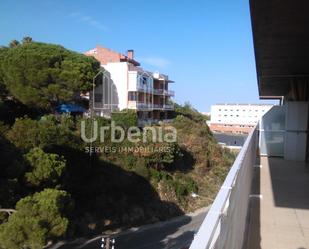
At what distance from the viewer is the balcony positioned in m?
1.63

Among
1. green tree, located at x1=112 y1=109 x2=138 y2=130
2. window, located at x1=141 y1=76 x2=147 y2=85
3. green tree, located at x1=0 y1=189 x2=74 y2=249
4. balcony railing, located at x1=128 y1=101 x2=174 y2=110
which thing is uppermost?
window, located at x1=141 y1=76 x2=147 y2=85

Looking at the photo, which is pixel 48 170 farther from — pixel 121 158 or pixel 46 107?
pixel 46 107

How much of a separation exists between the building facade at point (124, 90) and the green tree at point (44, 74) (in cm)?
264

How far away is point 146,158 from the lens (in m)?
20.3

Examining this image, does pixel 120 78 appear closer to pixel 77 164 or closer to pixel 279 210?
pixel 77 164

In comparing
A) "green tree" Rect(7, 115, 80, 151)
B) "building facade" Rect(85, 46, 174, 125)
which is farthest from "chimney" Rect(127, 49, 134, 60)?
"green tree" Rect(7, 115, 80, 151)

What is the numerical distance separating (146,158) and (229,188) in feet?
61.8

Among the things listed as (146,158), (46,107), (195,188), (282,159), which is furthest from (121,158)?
(282,159)

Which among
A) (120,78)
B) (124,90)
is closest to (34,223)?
(124,90)

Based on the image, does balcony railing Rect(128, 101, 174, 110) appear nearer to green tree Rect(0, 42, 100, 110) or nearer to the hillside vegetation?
the hillside vegetation

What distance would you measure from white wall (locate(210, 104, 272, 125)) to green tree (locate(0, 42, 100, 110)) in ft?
124

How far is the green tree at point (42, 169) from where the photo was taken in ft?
33.5

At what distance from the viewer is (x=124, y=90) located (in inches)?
1123

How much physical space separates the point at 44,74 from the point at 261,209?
19656 mm
